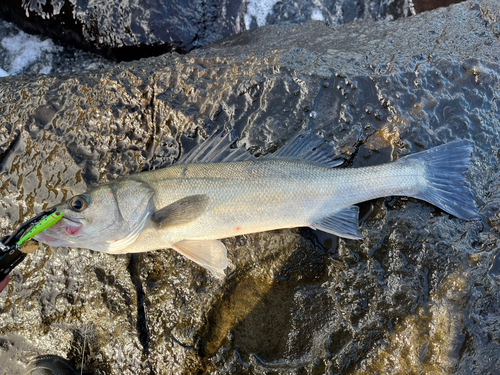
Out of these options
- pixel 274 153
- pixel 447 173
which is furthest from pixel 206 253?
pixel 447 173

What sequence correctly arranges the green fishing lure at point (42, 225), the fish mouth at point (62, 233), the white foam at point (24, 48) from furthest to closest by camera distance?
the white foam at point (24, 48) < the fish mouth at point (62, 233) < the green fishing lure at point (42, 225)

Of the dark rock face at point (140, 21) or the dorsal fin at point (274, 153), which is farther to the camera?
the dark rock face at point (140, 21)

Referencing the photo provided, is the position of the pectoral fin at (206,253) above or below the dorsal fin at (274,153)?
below

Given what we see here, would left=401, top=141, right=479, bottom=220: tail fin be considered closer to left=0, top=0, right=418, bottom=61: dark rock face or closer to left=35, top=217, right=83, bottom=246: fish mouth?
left=35, top=217, right=83, bottom=246: fish mouth

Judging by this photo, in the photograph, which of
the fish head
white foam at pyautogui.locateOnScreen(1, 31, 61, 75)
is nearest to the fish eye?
the fish head

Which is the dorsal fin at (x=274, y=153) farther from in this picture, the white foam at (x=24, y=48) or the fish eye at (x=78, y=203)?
the white foam at (x=24, y=48)

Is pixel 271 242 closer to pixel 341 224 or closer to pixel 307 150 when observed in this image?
pixel 341 224

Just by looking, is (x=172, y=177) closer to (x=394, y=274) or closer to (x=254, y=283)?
(x=254, y=283)

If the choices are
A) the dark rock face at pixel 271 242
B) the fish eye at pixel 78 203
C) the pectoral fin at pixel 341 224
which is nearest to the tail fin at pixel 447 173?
the dark rock face at pixel 271 242
